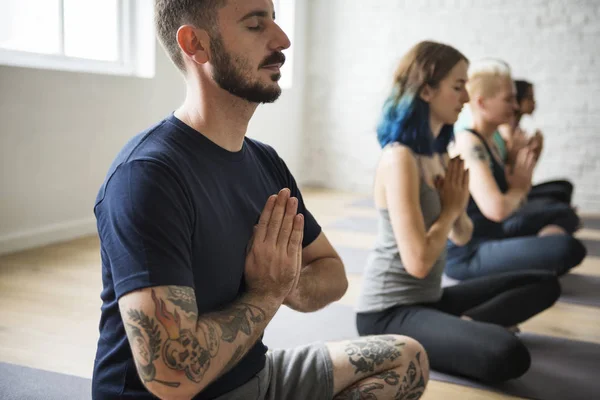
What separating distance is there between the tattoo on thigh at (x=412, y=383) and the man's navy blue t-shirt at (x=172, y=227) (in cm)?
38

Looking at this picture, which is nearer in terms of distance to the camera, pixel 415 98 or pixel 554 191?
pixel 415 98

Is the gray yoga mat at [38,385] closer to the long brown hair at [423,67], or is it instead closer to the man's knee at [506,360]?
the man's knee at [506,360]

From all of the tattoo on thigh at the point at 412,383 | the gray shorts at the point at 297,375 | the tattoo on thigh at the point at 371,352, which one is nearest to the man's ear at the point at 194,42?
the gray shorts at the point at 297,375

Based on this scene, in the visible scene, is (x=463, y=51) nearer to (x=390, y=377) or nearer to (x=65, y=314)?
(x=65, y=314)

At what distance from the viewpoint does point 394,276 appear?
2033mm

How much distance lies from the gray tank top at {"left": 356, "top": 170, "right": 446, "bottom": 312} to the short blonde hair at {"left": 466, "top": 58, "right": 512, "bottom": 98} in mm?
1106

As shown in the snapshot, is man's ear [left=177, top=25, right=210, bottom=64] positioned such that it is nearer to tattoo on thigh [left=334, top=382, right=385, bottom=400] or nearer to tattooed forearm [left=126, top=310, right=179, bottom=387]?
tattooed forearm [left=126, top=310, right=179, bottom=387]

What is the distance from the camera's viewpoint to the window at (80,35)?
3627 mm

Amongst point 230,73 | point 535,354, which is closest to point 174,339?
point 230,73

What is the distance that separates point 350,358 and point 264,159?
492mm

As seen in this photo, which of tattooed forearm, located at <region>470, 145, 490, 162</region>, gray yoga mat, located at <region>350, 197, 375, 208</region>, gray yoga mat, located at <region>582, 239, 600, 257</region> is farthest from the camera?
gray yoga mat, located at <region>350, 197, 375, 208</region>

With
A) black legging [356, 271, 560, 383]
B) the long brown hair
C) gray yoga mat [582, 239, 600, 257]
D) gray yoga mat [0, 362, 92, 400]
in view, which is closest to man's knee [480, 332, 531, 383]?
black legging [356, 271, 560, 383]

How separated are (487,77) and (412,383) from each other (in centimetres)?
188

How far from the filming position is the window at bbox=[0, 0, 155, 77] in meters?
3.63
